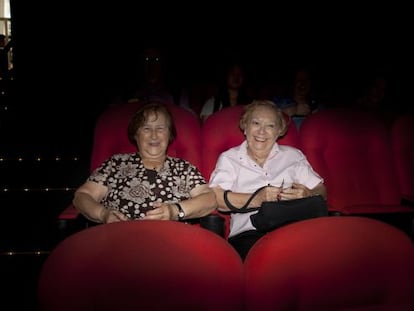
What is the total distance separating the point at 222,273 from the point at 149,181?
1022 millimetres

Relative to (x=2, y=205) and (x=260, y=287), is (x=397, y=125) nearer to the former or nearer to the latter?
(x=260, y=287)

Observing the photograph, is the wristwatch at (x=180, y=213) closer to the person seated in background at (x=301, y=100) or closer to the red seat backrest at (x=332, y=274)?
the red seat backrest at (x=332, y=274)

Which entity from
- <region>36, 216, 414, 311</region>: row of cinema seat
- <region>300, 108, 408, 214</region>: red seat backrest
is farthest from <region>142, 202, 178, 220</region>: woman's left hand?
<region>300, 108, 408, 214</region>: red seat backrest

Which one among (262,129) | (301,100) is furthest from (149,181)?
(301,100)

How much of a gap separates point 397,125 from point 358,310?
5.10 feet

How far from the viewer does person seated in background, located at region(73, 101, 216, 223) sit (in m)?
1.75

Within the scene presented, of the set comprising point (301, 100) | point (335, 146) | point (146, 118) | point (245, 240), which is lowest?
point (245, 240)

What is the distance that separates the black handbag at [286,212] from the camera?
1.59 metres

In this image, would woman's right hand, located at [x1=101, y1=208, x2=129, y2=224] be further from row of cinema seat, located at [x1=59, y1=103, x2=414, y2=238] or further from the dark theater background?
the dark theater background

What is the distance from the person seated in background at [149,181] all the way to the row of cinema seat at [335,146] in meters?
0.14

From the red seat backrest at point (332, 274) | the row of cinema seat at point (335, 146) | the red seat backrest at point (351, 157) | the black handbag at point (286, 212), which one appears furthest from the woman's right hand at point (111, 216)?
the red seat backrest at point (351, 157)

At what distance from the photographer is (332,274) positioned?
0.88 meters

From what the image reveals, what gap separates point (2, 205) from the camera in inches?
114

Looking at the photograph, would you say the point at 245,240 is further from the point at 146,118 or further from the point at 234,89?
the point at 234,89
